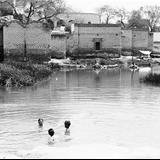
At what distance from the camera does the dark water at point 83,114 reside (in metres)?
11.2

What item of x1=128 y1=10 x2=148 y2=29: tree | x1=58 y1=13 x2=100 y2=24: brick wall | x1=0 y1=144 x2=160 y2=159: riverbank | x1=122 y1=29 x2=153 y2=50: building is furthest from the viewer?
x1=128 y1=10 x2=148 y2=29: tree

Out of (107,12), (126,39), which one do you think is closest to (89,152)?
(126,39)

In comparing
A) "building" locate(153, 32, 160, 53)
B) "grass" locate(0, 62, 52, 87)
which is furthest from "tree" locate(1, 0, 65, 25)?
"building" locate(153, 32, 160, 53)

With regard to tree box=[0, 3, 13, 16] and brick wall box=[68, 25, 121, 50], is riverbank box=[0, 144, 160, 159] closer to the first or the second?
tree box=[0, 3, 13, 16]

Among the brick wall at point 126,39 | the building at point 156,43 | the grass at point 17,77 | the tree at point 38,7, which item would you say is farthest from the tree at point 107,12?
the grass at point 17,77

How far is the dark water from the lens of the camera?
1123 cm

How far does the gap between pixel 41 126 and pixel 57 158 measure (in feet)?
10.4

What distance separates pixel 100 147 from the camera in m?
10.5

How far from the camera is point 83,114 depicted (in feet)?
48.8

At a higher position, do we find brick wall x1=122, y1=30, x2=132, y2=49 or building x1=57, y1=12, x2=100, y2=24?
building x1=57, y1=12, x2=100, y2=24

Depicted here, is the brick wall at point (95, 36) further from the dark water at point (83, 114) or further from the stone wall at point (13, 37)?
the dark water at point (83, 114)

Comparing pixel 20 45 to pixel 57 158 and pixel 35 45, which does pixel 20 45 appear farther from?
pixel 57 158

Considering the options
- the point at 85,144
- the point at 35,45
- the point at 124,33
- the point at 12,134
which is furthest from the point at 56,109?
the point at 124,33

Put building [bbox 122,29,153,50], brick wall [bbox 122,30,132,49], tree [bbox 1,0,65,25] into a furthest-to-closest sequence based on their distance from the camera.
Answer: building [bbox 122,29,153,50] → brick wall [bbox 122,30,132,49] → tree [bbox 1,0,65,25]
